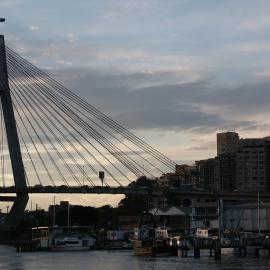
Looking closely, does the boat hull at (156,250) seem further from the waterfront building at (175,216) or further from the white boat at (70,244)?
the waterfront building at (175,216)

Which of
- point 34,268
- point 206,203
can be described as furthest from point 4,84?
point 206,203

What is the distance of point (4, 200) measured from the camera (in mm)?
105812

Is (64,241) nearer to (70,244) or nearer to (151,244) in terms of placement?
(70,244)

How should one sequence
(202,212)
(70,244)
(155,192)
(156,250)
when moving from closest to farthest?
(156,250) < (70,244) < (202,212) < (155,192)

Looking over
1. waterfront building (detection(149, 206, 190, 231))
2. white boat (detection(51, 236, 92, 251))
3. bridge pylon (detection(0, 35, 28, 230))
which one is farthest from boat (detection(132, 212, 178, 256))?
waterfront building (detection(149, 206, 190, 231))

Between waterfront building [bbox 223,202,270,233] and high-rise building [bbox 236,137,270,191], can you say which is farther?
high-rise building [bbox 236,137,270,191]

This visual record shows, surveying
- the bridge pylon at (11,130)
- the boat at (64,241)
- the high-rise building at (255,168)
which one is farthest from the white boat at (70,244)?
the high-rise building at (255,168)

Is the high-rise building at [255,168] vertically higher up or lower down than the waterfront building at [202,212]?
higher up

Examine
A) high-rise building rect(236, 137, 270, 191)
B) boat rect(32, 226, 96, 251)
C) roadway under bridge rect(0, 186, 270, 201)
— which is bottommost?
boat rect(32, 226, 96, 251)

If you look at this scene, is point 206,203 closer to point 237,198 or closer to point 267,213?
point 237,198

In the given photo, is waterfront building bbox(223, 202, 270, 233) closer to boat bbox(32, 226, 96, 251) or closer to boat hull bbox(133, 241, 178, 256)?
boat bbox(32, 226, 96, 251)

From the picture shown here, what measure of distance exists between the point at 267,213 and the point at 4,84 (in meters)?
41.2

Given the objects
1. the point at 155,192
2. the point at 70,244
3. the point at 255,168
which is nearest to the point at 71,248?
the point at 70,244

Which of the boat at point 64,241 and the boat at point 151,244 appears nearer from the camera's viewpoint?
the boat at point 151,244
